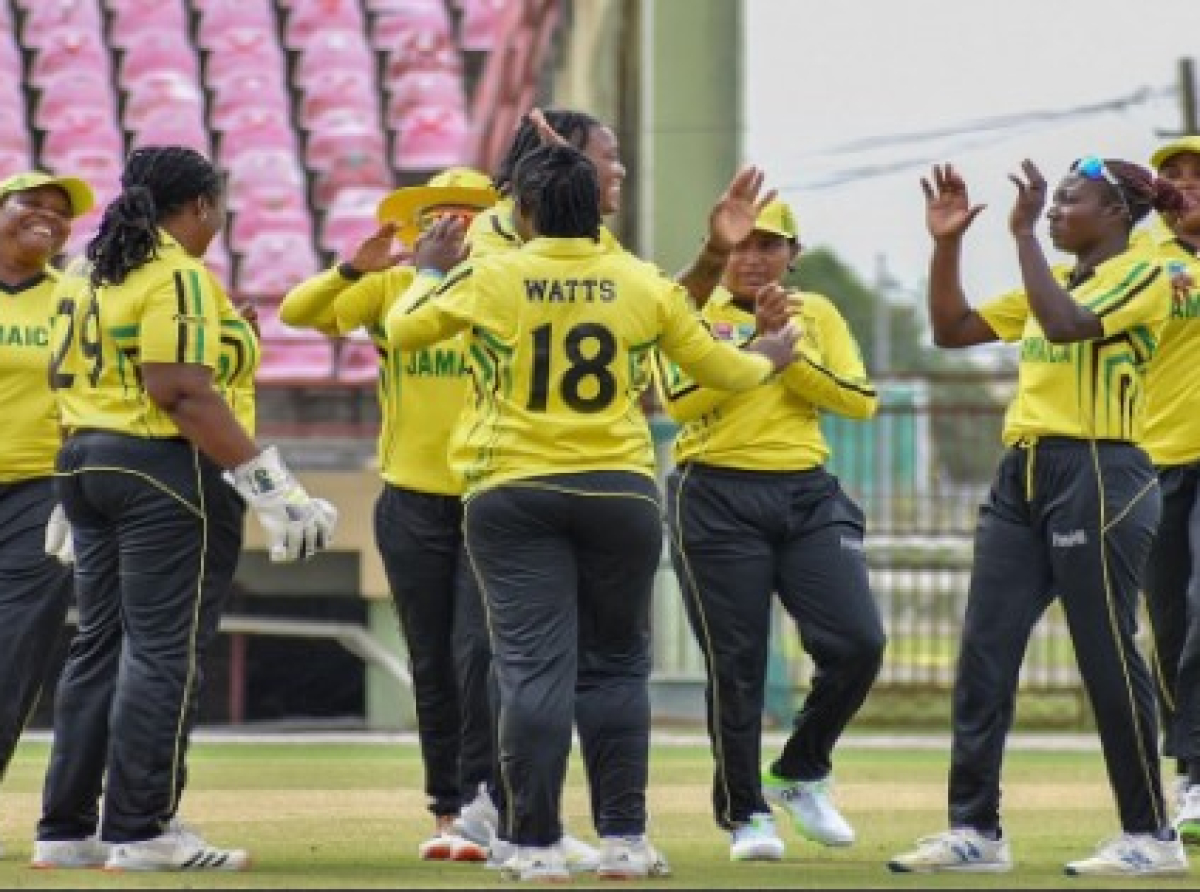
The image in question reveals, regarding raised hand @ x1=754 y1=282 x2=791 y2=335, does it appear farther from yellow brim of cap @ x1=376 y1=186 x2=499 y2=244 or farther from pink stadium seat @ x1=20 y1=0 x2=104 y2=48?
pink stadium seat @ x1=20 y1=0 x2=104 y2=48

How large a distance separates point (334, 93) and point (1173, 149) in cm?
1287

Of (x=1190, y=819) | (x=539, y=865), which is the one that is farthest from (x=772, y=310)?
(x=1190, y=819)

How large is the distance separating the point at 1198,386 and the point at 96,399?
3.93m

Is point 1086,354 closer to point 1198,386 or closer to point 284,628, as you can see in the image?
point 1198,386

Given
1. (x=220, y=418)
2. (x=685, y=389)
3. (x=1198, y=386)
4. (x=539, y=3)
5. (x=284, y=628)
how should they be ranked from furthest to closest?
(x=539, y=3) < (x=284, y=628) < (x=1198, y=386) < (x=685, y=389) < (x=220, y=418)

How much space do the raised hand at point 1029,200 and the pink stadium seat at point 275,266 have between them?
1356 centimetres

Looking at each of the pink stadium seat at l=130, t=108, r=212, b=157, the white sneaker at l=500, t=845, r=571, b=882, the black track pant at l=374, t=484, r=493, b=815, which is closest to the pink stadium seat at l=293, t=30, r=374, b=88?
the pink stadium seat at l=130, t=108, r=212, b=157

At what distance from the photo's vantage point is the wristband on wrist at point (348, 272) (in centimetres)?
1023

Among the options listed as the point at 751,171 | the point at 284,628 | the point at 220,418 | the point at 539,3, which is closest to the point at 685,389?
the point at 751,171

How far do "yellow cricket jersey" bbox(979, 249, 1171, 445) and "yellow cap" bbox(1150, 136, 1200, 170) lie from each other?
150 centimetres

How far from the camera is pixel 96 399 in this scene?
30.7 feet

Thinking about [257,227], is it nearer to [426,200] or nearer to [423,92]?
[423,92]

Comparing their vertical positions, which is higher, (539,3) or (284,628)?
(539,3)

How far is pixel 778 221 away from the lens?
10562 mm
